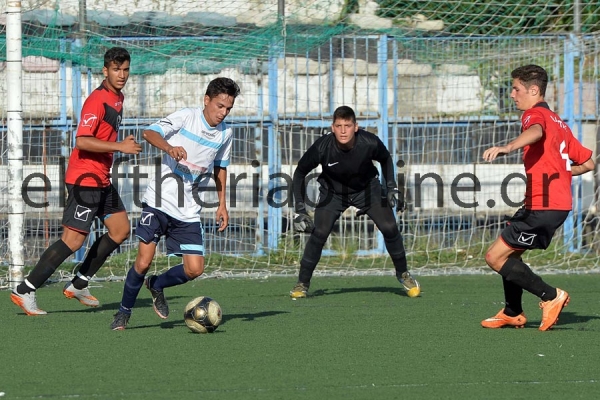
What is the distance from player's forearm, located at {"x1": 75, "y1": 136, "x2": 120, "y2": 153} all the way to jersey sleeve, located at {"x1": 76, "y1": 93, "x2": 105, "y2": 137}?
8cm

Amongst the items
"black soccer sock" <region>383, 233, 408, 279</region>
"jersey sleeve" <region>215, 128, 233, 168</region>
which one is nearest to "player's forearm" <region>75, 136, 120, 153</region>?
"jersey sleeve" <region>215, 128, 233, 168</region>

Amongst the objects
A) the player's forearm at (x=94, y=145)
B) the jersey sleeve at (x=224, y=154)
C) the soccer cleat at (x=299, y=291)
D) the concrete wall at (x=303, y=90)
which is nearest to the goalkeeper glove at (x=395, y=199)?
the soccer cleat at (x=299, y=291)

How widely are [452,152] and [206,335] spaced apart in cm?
621

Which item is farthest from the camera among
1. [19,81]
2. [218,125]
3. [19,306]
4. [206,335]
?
[19,81]

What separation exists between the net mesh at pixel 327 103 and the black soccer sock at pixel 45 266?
2846mm

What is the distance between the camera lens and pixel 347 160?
8.86 meters

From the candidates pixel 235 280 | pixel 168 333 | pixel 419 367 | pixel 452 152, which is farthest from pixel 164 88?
pixel 419 367

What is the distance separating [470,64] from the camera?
39.7 feet

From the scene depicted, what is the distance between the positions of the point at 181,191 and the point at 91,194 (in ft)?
4.25

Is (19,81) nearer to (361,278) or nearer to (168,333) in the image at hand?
(168,333)

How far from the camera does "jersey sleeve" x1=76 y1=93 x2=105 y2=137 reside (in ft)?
24.7

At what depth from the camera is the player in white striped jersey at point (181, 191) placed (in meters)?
6.81

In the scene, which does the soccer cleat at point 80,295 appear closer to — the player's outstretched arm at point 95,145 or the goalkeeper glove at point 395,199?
the player's outstretched arm at point 95,145

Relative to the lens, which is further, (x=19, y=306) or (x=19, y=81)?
(x=19, y=81)
